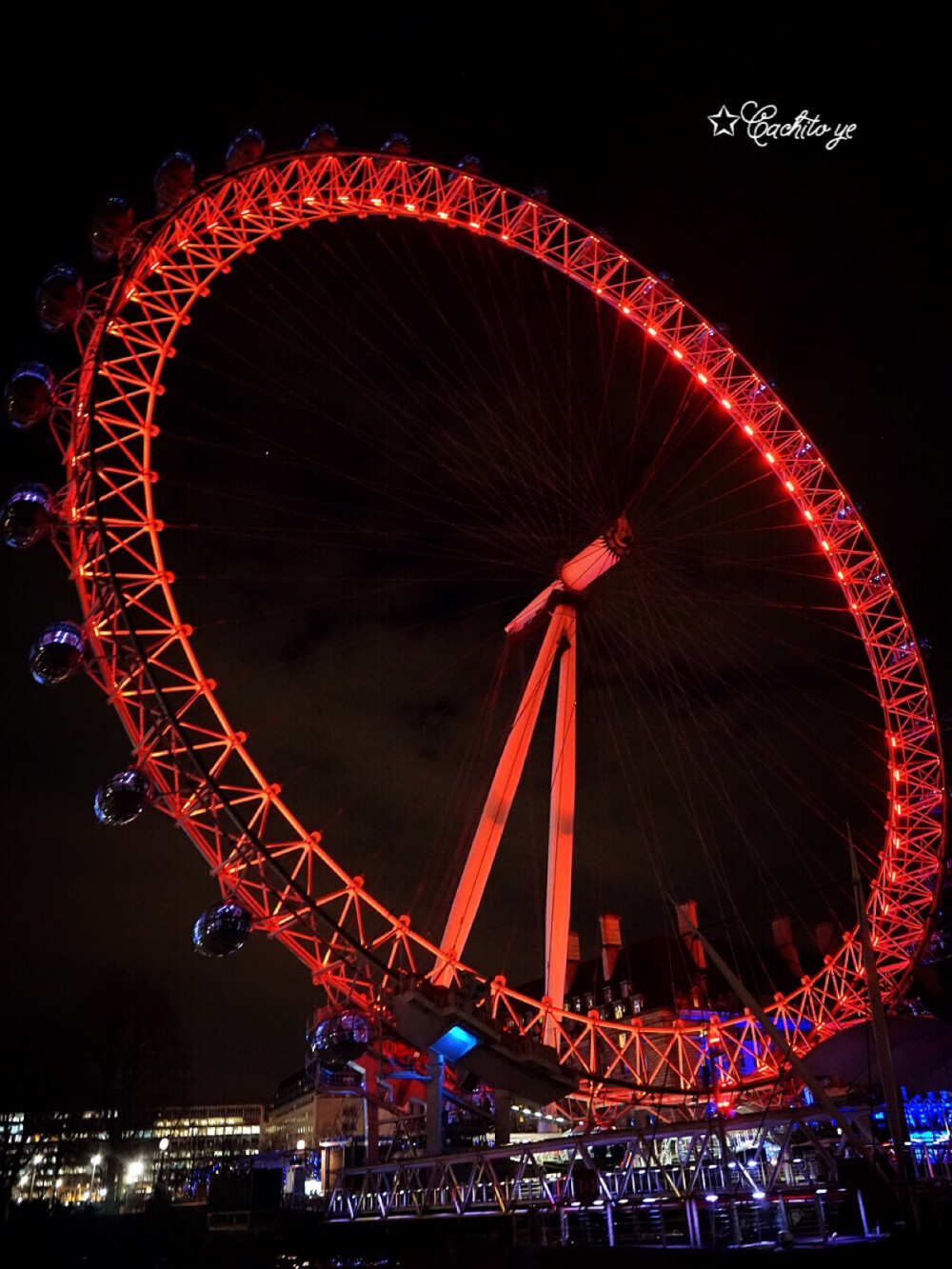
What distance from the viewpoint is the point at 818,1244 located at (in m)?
14.3

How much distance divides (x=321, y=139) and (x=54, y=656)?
50.1 ft

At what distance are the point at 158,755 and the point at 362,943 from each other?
5.78m

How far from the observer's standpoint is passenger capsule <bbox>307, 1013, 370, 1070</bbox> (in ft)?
63.6

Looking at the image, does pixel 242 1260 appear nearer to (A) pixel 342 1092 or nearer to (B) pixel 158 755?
(A) pixel 342 1092

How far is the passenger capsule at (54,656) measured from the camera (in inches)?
737

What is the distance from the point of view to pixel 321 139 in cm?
2552

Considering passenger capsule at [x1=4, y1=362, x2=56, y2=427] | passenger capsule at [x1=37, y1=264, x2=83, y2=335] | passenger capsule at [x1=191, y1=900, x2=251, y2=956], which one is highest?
passenger capsule at [x1=37, y1=264, x2=83, y2=335]

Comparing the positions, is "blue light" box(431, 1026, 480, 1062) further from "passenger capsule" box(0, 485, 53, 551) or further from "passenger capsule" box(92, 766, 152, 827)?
"passenger capsule" box(0, 485, 53, 551)

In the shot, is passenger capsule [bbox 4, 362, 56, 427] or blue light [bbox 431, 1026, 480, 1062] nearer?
passenger capsule [bbox 4, 362, 56, 427]

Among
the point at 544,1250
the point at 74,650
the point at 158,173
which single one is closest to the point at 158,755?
the point at 74,650

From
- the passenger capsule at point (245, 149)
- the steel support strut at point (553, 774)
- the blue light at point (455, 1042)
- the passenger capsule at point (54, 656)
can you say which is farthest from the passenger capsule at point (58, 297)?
the blue light at point (455, 1042)

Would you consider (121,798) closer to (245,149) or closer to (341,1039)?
(341,1039)

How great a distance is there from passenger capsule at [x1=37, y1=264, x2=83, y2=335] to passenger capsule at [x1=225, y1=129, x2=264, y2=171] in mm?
5212

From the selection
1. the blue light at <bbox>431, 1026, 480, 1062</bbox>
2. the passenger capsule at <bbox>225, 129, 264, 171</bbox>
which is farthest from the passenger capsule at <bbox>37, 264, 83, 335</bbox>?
the blue light at <bbox>431, 1026, 480, 1062</bbox>
